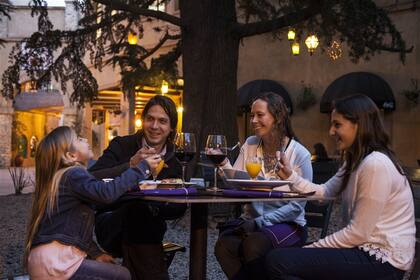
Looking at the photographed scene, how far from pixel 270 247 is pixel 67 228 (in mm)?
1233

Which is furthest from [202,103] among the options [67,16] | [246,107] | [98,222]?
[67,16]

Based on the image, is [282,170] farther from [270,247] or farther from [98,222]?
[98,222]

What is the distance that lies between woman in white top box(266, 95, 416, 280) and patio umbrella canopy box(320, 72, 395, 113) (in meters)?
12.2

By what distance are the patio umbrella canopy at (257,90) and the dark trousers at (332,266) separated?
14.9 m

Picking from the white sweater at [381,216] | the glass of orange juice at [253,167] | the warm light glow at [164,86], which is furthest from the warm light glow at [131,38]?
the white sweater at [381,216]

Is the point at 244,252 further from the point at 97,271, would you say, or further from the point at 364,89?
the point at 364,89

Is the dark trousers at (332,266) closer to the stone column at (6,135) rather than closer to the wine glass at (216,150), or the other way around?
the wine glass at (216,150)

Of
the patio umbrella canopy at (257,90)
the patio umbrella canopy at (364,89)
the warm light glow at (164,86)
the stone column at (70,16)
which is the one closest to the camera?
the warm light glow at (164,86)

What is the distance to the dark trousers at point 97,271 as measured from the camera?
295 cm

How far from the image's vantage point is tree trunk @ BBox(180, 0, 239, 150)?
9195mm

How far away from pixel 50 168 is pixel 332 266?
4.91 ft

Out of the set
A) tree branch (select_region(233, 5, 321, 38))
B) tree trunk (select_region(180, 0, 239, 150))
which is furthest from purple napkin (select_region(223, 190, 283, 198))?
tree branch (select_region(233, 5, 321, 38))

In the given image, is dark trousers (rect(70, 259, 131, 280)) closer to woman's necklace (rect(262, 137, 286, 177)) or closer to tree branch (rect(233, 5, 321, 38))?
woman's necklace (rect(262, 137, 286, 177))

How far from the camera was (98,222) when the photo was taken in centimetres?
412
